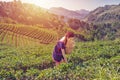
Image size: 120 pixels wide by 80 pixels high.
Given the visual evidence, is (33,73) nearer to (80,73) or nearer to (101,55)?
(80,73)

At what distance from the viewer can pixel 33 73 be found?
13.3 metres

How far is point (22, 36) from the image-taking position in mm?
89438

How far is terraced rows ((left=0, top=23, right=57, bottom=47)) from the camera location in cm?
Result: 8138

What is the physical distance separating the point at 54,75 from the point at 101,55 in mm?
8262

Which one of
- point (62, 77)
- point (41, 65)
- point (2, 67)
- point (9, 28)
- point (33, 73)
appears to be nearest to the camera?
Answer: point (62, 77)

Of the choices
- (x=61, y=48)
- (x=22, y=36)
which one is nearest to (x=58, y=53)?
(x=61, y=48)

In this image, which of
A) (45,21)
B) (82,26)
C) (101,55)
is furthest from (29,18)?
(101,55)

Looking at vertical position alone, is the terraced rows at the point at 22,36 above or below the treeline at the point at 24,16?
below

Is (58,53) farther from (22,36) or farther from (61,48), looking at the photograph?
(22,36)

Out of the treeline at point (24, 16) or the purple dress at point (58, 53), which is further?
the treeline at point (24, 16)

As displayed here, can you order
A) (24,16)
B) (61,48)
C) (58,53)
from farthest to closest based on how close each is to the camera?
(24,16), (58,53), (61,48)

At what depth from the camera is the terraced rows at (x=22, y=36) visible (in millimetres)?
81375

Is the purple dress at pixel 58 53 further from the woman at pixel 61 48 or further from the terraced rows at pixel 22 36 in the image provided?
the terraced rows at pixel 22 36

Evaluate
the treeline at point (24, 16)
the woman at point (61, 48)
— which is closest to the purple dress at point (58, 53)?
the woman at point (61, 48)
